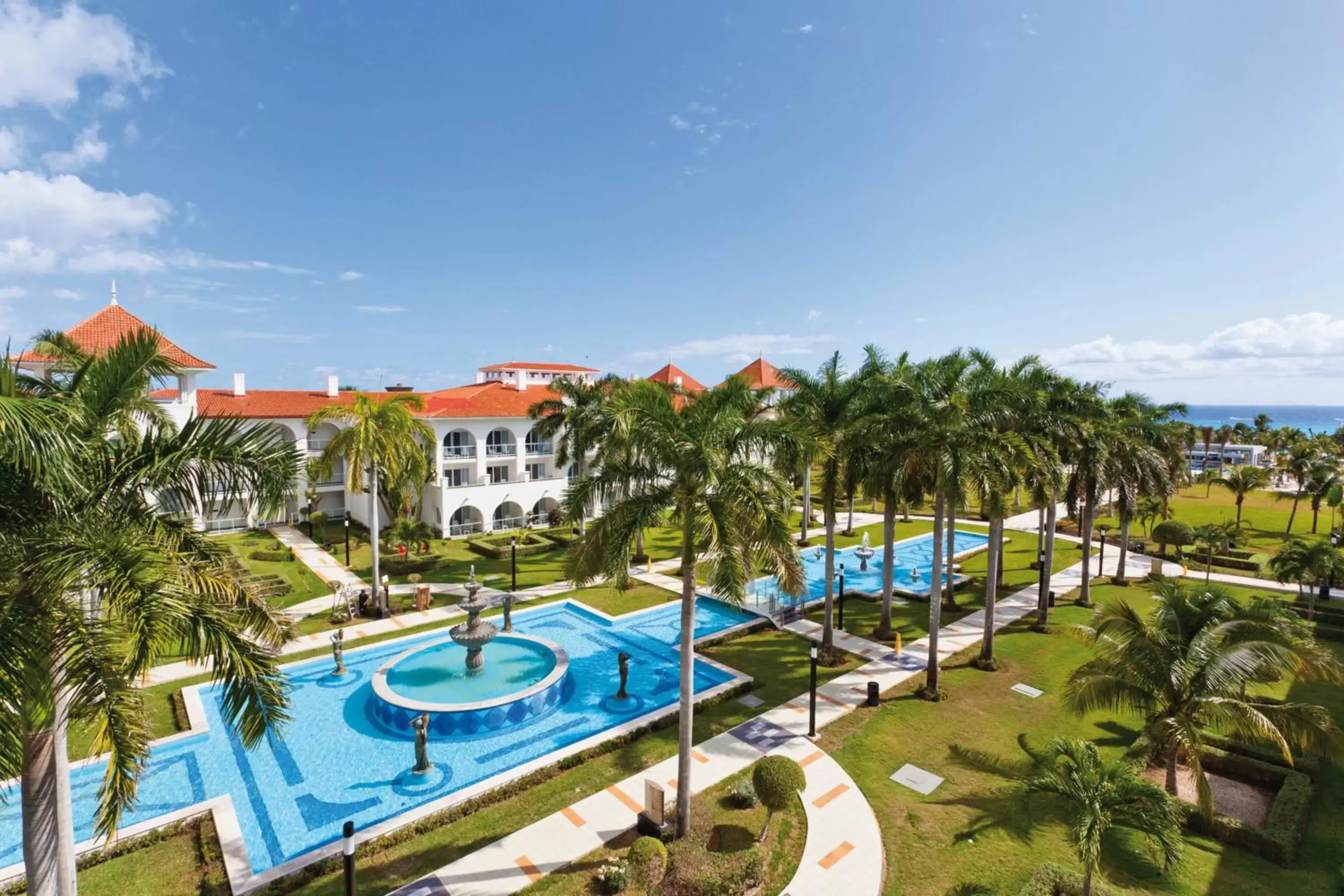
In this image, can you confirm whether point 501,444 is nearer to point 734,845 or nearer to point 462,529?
point 462,529

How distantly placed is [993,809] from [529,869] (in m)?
10.2

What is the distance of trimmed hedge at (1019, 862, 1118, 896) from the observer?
10.9 m

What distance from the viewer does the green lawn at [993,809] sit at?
11852mm

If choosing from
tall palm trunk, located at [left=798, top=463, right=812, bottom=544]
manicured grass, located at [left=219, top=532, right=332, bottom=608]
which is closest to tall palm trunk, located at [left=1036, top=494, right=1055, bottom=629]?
tall palm trunk, located at [left=798, top=463, right=812, bottom=544]

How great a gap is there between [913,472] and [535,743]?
1425 cm

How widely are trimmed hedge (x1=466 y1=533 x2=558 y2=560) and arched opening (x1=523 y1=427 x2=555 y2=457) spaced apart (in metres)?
7.69

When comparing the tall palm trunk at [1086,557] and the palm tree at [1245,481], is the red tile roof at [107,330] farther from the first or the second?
the palm tree at [1245,481]

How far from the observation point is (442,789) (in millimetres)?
14969

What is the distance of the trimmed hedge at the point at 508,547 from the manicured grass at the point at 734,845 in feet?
79.1

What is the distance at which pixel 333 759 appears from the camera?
16.1m

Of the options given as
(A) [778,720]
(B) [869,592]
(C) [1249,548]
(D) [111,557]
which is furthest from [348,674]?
(C) [1249,548]

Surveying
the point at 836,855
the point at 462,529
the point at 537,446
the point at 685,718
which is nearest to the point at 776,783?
the point at 836,855

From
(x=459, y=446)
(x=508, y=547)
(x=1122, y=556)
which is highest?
(x=459, y=446)

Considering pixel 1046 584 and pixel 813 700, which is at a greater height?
pixel 1046 584
